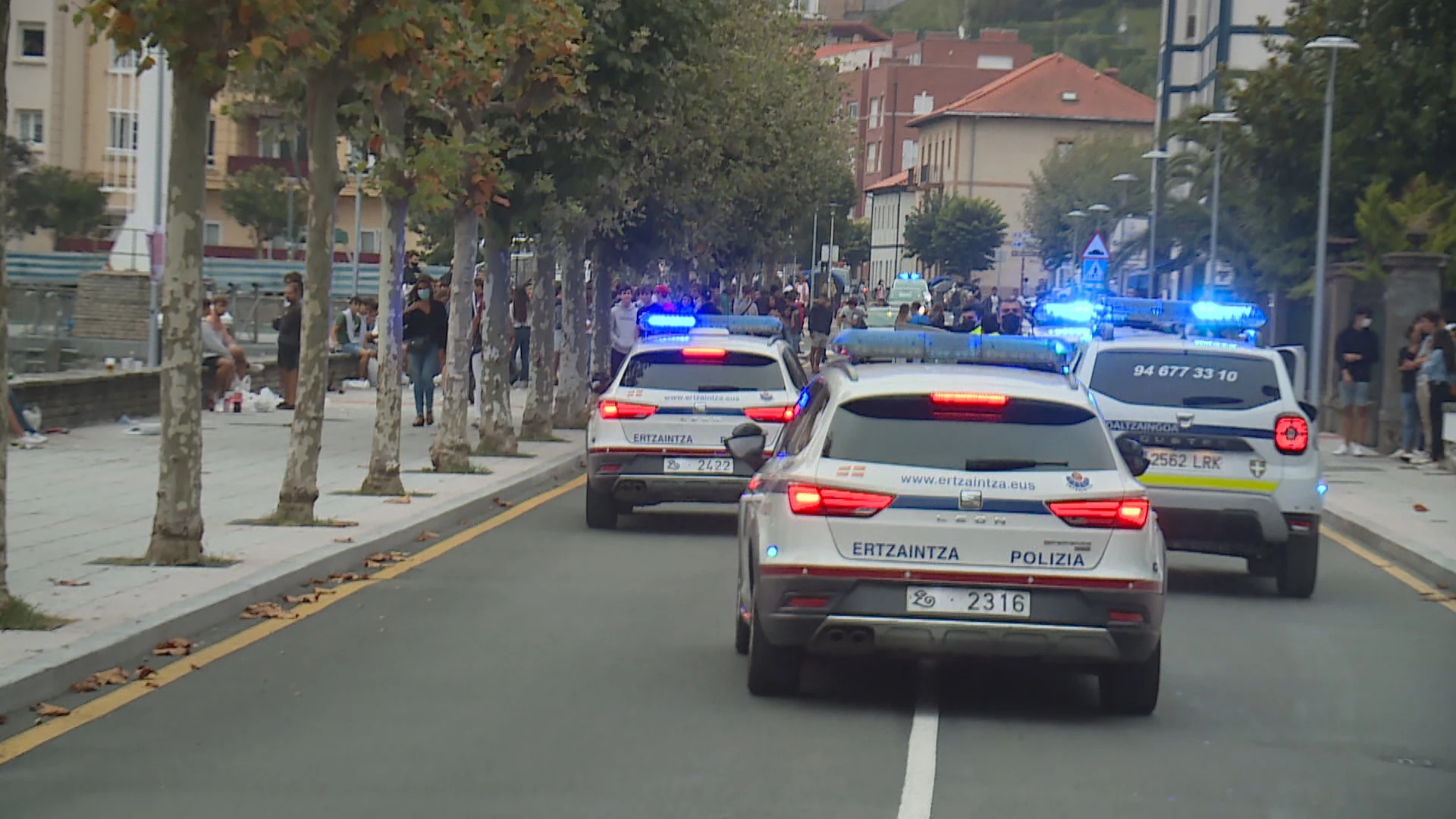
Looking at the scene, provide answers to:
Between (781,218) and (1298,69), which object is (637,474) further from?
(781,218)

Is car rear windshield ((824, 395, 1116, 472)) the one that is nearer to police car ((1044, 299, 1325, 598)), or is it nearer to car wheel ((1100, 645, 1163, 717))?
car wheel ((1100, 645, 1163, 717))

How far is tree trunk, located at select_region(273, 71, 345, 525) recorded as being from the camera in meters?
15.4

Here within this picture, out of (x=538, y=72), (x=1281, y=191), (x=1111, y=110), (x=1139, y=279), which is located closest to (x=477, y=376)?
(x=538, y=72)

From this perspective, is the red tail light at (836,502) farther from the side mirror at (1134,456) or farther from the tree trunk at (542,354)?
the tree trunk at (542,354)

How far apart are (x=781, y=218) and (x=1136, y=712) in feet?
140

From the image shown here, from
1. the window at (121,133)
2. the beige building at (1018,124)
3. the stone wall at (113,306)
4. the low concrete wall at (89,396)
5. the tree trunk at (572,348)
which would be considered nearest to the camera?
the low concrete wall at (89,396)

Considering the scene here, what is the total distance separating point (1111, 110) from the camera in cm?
13012

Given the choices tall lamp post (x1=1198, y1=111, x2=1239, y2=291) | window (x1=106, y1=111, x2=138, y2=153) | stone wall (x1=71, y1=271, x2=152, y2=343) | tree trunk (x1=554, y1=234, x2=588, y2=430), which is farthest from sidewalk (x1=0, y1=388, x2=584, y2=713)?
window (x1=106, y1=111, x2=138, y2=153)

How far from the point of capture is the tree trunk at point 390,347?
18.6 metres

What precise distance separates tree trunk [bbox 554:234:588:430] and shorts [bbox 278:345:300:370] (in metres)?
3.77

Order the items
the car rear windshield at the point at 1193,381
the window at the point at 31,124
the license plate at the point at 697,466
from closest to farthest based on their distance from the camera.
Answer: the car rear windshield at the point at 1193,381, the license plate at the point at 697,466, the window at the point at 31,124

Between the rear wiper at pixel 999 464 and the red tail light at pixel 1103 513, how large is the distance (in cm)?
23

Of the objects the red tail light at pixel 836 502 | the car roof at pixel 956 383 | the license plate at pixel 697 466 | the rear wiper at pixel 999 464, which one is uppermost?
the car roof at pixel 956 383

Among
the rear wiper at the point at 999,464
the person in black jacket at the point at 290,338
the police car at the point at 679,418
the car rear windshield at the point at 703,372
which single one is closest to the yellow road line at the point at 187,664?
the police car at the point at 679,418
